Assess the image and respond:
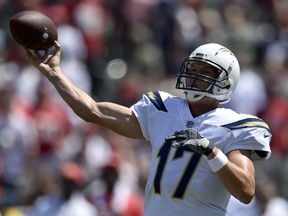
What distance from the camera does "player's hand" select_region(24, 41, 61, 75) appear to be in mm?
5378

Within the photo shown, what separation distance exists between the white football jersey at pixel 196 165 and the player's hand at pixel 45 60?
74 cm

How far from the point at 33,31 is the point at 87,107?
1.78 feet

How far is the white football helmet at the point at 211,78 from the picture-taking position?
5.20m

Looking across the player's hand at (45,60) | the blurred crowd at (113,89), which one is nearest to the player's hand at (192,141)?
the player's hand at (45,60)

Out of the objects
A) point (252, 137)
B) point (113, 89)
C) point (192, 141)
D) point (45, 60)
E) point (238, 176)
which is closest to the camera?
point (192, 141)

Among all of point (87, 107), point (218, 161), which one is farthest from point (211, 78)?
point (87, 107)

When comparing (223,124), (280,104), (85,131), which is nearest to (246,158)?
(223,124)

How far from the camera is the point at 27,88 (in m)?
10.4

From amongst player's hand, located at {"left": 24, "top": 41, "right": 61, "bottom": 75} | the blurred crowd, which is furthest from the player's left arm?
the blurred crowd

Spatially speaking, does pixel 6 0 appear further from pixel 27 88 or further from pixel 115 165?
pixel 115 165

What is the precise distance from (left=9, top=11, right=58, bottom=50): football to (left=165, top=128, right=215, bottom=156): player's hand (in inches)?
42.6

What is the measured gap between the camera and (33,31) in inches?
213

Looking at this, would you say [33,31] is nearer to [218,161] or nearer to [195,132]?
[195,132]

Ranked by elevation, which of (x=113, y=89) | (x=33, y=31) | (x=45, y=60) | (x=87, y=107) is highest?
(x=33, y=31)
